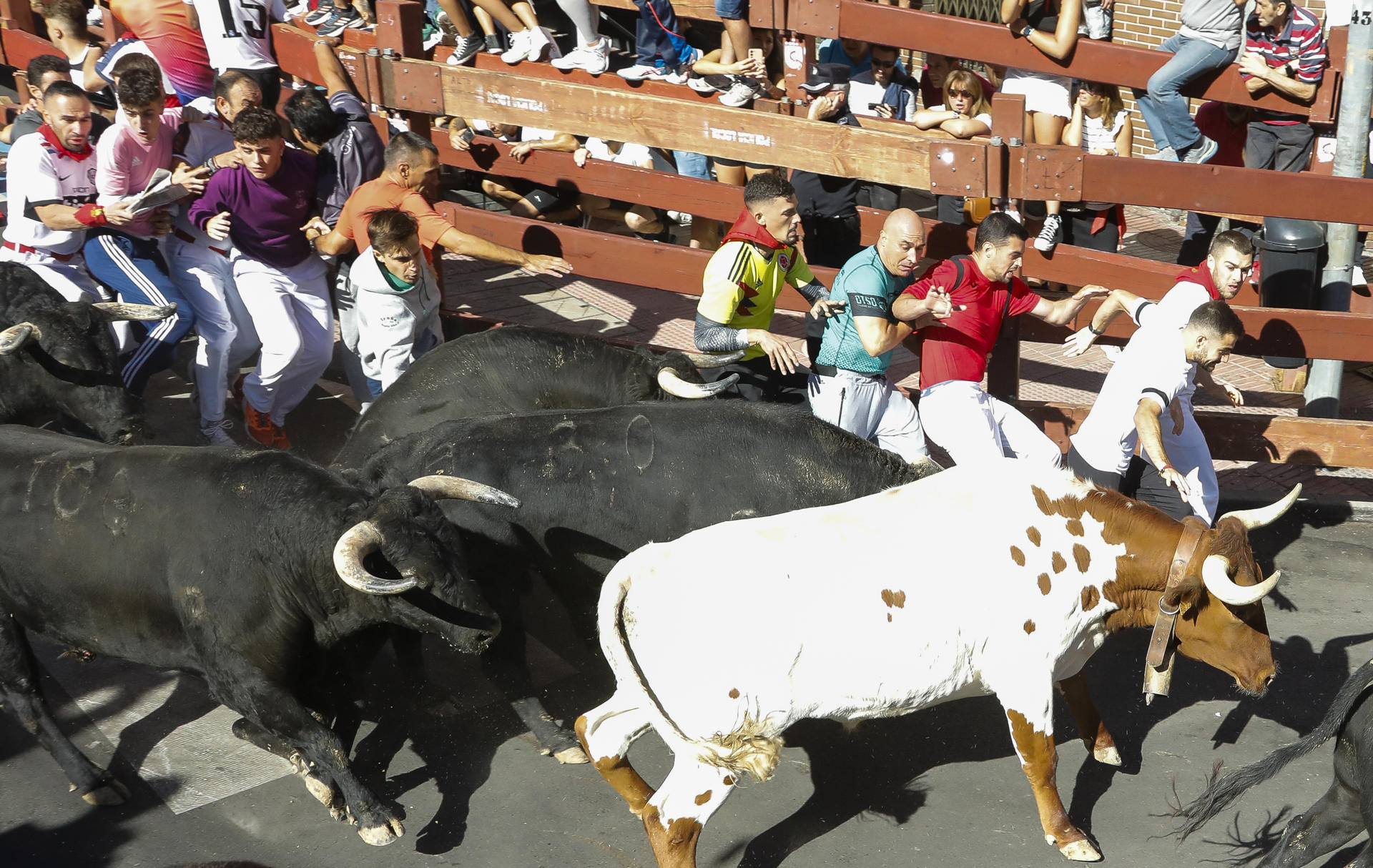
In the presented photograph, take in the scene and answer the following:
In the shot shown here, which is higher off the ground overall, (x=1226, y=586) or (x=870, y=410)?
(x=1226, y=586)

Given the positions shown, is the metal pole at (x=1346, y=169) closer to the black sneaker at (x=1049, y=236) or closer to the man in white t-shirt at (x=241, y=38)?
the black sneaker at (x=1049, y=236)

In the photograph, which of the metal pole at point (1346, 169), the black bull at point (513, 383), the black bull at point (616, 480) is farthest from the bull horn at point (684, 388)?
the metal pole at point (1346, 169)

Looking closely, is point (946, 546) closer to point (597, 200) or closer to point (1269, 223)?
point (1269, 223)

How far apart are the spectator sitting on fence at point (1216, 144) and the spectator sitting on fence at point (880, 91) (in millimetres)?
1935

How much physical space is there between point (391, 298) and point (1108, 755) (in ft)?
12.9

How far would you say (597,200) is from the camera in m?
9.25

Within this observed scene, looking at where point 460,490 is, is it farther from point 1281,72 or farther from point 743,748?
point 1281,72

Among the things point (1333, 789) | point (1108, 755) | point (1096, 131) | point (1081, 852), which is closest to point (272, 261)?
point (1108, 755)

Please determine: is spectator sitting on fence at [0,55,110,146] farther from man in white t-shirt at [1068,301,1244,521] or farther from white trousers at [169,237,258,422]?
man in white t-shirt at [1068,301,1244,521]

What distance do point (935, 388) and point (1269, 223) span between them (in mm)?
2315

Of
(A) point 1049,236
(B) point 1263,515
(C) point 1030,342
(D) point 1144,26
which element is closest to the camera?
(B) point 1263,515

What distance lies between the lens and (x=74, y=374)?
6.21 m

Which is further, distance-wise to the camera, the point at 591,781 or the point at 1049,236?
the point at 1049,236

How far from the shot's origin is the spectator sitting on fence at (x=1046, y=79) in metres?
7.37
